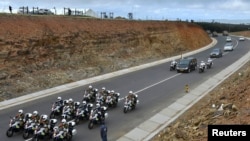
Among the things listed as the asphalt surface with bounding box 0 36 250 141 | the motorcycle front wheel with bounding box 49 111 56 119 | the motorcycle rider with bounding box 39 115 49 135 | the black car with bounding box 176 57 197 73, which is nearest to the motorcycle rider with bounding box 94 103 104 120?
the asphalt surface with bounding box 0 36 250 141

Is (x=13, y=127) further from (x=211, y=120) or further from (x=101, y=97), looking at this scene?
(x=211, y=120)

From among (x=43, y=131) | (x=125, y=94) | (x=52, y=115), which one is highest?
(x=43, y=131)

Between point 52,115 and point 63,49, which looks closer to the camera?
point 52,115

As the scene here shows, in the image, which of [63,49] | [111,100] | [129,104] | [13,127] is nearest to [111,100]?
[111,100]

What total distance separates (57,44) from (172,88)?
14.1 meters

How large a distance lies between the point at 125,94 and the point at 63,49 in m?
12.7

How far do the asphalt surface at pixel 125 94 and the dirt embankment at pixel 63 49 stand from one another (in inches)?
71.8

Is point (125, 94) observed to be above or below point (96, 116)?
below

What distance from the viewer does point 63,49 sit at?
39.9m

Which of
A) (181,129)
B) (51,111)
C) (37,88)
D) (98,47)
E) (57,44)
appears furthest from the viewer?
(98,47)

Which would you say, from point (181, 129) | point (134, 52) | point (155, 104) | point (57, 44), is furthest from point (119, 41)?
point (181, 129)

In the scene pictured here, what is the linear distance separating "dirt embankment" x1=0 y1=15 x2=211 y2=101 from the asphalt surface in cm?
182

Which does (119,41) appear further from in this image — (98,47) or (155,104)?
(155,104)

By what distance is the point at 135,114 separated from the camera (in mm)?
24125
